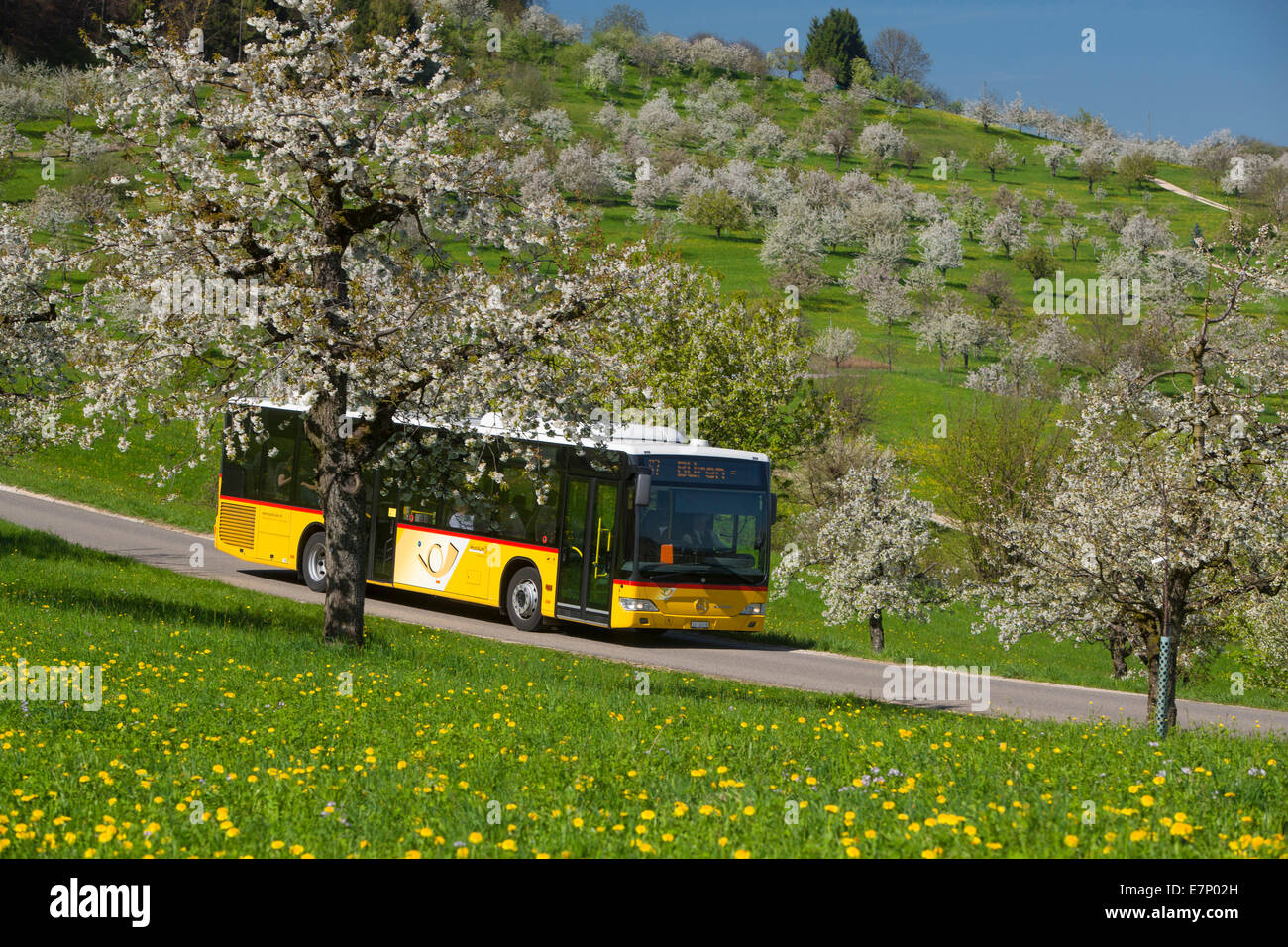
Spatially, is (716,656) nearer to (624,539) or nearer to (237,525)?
(624,539)

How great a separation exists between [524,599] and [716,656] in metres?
3.76

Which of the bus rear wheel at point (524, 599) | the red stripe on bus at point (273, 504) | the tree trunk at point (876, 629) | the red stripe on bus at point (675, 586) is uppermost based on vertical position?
the red stripe on bus at point (273, 504)

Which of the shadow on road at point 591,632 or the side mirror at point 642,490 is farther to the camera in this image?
the shadow on road at point 591,632

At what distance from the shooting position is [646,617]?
19.0m

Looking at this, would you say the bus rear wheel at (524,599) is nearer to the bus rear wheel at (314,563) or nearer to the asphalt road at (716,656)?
the asphalt road at (716,656)

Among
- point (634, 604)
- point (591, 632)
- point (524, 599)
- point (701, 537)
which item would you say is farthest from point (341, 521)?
point (591, 632)

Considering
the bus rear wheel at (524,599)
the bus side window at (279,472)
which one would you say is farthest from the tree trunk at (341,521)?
the bus side window at (279,472)

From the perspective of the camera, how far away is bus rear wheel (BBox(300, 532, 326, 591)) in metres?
23.4

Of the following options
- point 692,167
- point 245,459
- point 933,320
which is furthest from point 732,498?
point 692,167

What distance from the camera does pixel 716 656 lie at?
63.1ft

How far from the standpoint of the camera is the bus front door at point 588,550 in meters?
19.2

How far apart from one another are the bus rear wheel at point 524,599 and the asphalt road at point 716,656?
220mm

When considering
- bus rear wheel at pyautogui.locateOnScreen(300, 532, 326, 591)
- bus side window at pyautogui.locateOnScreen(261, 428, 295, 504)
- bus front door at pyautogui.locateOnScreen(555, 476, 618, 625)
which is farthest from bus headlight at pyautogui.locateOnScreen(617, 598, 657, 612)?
bus side window at pyautogui.locateOnScreen(261, 428, 295, 504)
